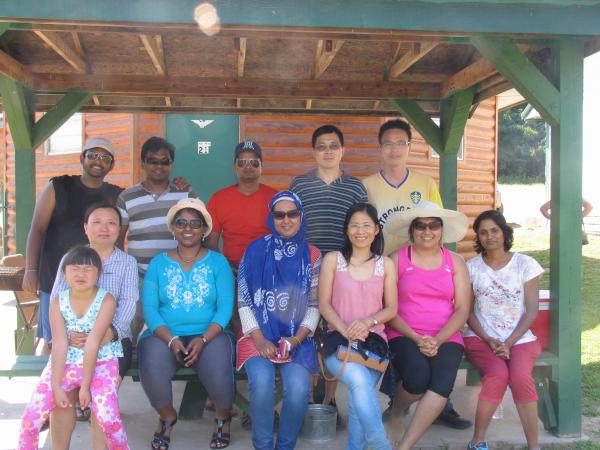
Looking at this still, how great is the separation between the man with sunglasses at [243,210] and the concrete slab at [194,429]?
47.0 inches

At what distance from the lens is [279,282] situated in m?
3.86

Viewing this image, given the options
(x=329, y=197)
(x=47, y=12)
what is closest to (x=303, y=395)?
(x=329, y=197)

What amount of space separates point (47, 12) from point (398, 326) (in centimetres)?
274

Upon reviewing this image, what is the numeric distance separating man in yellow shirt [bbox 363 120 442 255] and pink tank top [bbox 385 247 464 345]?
0.47 meters

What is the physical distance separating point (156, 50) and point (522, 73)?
112 inches

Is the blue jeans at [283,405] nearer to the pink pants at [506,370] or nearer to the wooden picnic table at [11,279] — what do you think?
the pink pants at [506,370]

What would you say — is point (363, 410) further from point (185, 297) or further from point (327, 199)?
point (327, 199)

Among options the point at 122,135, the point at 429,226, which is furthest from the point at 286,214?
the point at 122,135

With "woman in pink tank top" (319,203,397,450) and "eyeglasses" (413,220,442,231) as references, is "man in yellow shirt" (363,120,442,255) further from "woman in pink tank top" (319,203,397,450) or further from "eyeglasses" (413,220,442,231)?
"woman in pink tank top" (319,203,397,450)

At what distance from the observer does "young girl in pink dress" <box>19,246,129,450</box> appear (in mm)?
3363

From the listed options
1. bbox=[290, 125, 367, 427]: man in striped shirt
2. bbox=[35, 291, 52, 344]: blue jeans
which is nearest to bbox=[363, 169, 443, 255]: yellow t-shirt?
bbox=[290, 125, 367, 427]: man in striped shirt

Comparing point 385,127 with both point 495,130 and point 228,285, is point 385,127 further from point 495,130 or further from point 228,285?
point 495,130

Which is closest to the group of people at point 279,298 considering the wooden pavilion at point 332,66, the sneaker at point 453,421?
the sneaker at point 453,421

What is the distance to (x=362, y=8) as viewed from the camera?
12.1 feet
